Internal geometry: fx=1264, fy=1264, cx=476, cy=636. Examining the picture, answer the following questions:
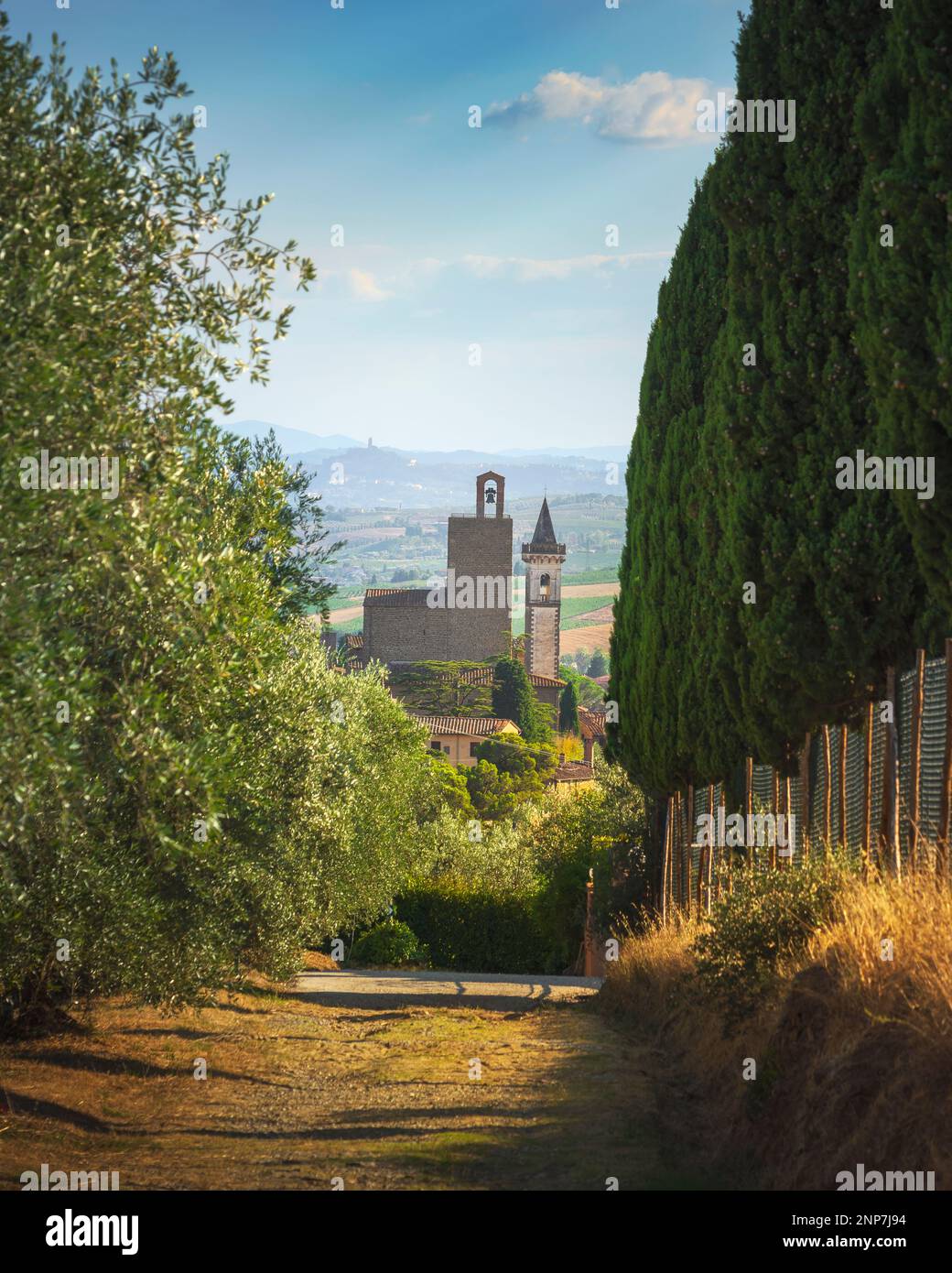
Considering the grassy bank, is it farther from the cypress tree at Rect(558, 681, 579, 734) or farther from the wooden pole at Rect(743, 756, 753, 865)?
the cypress tree at Rect(558, 681, 579, 734)

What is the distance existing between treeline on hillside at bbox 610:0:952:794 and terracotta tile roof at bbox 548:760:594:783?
55.2 m

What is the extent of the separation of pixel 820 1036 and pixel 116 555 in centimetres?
470

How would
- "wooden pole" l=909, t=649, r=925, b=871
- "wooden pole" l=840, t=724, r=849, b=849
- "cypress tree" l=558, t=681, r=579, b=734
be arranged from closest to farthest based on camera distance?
"wooden pole" l=909, t=649, r=925, b=871 → "wooden pole" l=840, t=724, r=849, b=849 → "cypress tree" l=558, t=681, r=579, b=734

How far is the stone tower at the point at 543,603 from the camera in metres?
114

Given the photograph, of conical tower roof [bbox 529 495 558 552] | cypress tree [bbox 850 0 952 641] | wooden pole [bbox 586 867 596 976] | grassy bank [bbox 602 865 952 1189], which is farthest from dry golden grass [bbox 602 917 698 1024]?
conical tower roof [bbox 529 495 558 552]

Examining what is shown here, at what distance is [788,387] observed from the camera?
1082 centimetres

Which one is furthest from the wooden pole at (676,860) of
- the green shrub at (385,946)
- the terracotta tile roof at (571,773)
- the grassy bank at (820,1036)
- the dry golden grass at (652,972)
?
the terracotta tile roof at (571,773)

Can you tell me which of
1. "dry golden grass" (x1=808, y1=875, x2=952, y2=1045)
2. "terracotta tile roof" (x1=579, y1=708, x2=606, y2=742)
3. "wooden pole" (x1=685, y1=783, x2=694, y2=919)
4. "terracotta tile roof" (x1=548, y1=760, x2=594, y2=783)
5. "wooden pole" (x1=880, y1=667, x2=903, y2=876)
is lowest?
"terracotta tile roof" (x1=579, y1=708, x2=606, y2=742)

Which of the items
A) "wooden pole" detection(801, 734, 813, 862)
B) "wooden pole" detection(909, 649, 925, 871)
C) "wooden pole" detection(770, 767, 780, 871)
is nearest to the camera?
"wooden pole" detection(909, 649, 925, 871)

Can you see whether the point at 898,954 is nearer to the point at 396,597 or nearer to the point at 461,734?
the point at 461,734

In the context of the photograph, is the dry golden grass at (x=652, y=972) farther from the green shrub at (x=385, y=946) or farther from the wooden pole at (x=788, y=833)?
the green shrub at (x=385, y=946)

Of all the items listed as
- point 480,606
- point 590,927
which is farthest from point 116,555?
point 480,606

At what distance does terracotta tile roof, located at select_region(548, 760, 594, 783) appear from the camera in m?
69.1

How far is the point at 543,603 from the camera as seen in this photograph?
11494cm
